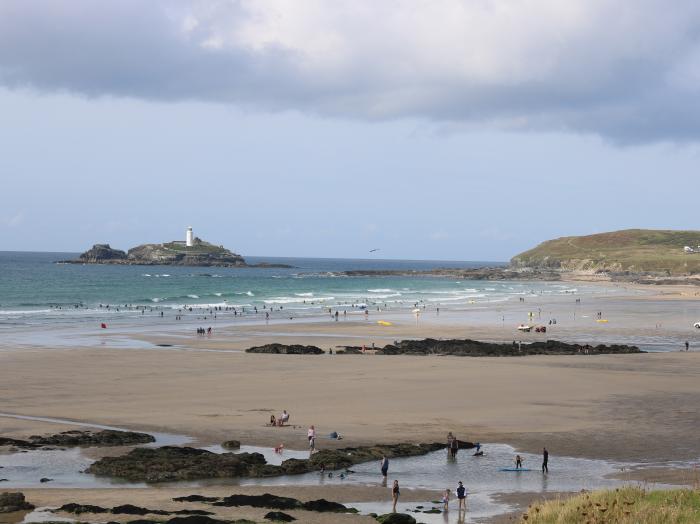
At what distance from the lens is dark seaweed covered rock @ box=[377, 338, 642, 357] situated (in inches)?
2073

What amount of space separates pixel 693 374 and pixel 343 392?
59.0 feet

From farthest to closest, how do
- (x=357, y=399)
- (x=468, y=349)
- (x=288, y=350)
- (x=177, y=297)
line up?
(x=177, y=297) < (x=468, y=349) < (x=288, y=350) < (x=357, y=399)

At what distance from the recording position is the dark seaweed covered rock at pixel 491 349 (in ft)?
173

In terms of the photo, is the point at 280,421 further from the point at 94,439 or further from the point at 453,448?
the point at 453,448

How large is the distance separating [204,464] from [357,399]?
12.4 m

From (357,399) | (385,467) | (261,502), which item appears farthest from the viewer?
(357,399)

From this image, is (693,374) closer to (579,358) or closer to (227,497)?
(579,358)

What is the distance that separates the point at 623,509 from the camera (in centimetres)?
1423

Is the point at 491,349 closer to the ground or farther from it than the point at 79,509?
farther from it

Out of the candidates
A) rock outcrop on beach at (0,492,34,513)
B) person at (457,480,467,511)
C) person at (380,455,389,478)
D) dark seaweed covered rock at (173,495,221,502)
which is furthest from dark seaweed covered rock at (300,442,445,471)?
rock outcrop on beach at (0,492,34,513)

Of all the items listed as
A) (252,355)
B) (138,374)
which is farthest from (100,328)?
(138,374)

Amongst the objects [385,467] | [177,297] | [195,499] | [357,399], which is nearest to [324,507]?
[195,499]

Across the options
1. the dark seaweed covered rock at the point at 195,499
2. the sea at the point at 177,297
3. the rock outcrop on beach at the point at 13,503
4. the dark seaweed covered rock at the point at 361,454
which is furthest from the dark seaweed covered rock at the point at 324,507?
the sea at the point at 177,297

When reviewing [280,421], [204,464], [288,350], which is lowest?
[204,464]
